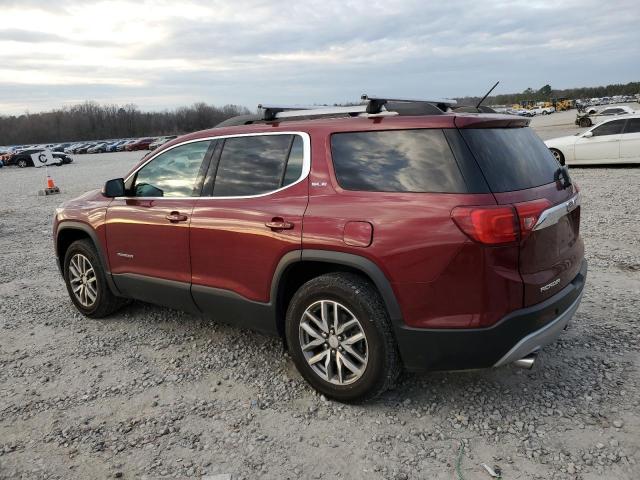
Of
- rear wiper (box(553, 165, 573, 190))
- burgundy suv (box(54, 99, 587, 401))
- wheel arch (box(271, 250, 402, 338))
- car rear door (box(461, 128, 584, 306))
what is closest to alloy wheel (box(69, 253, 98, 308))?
burgundy suv (box(54, 99, 587, 401))

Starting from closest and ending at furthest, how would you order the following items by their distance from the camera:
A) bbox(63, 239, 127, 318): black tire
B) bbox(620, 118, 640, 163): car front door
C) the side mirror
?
1. the side mirror
2. bbox(63, 239, 127, 318): black tire
3. bbox(620, 118, 640, 163): car front door

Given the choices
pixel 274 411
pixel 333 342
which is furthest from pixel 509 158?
pixel 274 411

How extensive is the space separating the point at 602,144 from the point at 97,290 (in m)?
14.1

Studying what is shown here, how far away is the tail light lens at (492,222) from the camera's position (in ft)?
9.21

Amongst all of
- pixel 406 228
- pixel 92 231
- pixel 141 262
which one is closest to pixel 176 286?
pixel 141 262

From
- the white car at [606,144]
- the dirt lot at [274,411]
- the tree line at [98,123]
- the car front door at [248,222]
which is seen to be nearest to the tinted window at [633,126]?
the white car at [606,144]

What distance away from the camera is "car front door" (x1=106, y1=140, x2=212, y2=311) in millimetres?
4199

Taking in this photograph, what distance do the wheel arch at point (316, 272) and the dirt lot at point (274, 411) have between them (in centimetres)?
64

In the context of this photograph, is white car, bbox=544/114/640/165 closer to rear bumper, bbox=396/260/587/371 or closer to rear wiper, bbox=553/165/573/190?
rear wiper, bbox=553/165/573/190

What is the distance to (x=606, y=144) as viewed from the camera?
47.9 ft

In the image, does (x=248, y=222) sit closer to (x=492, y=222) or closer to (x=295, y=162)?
(x=295, y=162)

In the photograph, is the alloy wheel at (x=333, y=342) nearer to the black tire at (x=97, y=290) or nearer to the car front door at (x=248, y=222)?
the car front door at (x=248, y=222)

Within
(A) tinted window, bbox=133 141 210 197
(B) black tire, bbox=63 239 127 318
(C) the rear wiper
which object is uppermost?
(A) tinted window, bbox=133 141 210 197

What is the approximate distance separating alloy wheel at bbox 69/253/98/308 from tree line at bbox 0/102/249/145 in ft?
355
